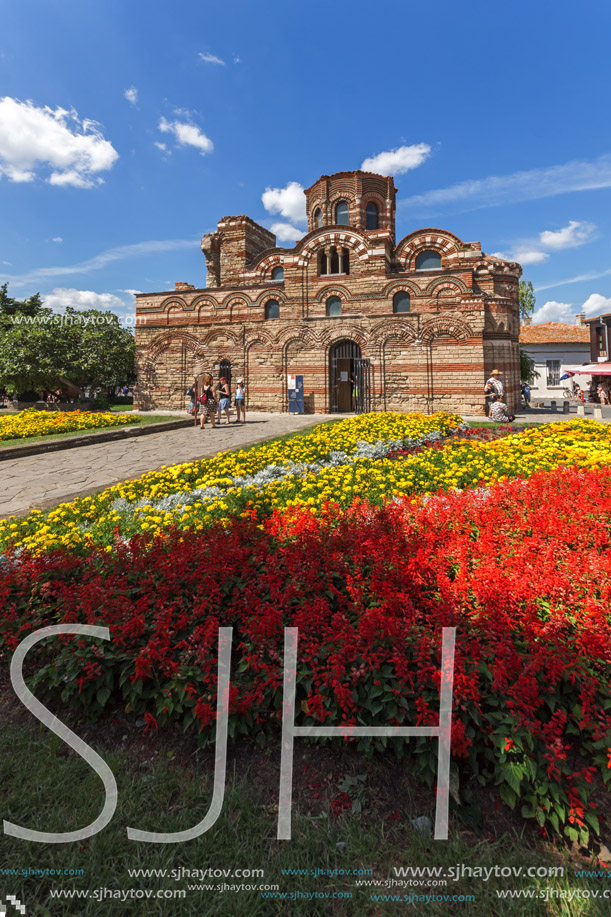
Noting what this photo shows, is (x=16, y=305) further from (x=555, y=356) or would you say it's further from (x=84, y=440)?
(x=555, y=356)

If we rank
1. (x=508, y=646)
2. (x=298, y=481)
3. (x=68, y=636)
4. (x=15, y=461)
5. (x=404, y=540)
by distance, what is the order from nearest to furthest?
(x=508, y=646), (x=68, y=636), (x=404, y=540), (x=298, y=481), (x=15, y=461)

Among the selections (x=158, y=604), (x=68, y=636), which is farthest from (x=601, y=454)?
(x=68, y=636)

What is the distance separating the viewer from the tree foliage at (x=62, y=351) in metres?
21.7

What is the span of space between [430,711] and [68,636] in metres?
2.00

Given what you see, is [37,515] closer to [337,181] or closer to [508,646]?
[508,646]

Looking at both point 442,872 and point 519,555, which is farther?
point 519,555

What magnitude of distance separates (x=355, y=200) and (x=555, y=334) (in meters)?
24.7

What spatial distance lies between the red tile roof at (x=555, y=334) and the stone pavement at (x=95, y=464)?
35.1m

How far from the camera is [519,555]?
2900 millimetres

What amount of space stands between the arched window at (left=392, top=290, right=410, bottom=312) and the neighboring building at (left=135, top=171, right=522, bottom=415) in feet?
0.15

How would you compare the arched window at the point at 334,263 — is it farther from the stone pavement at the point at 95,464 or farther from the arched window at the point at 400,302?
the stone pavement at the point at 95,464

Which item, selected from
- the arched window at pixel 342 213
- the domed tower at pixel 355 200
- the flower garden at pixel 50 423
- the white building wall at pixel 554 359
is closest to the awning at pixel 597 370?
the domed tower at pixel 355 200

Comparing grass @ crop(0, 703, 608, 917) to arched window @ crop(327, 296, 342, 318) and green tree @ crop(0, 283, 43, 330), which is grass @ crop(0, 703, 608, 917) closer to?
arched window @ crop(327, 296, 342, 318)

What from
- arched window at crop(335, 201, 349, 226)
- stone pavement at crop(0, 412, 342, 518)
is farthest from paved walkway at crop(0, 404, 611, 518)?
arched window at crop(335, 201, 349, 226)
